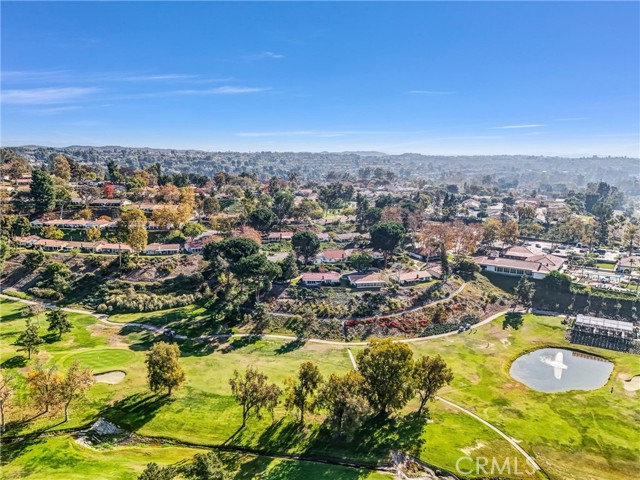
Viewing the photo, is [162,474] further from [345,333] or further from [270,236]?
[270,236]

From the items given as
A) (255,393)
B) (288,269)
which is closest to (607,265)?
(288,269)

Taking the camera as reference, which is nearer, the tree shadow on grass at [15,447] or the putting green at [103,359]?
the tree shadow on grass at [15,447]

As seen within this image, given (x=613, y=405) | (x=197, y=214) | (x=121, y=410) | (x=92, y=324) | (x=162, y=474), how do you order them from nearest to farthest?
1. (x=162, y=474)
2. (x=121, y=410)
3. (x=613, y=405)
4. (x=92, y=324)
5. (x=197, y=214)

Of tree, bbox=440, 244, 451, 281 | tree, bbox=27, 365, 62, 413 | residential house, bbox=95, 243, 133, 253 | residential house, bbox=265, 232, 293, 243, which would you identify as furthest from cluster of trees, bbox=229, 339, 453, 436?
residential house, bbox=265, 232, 293, 243

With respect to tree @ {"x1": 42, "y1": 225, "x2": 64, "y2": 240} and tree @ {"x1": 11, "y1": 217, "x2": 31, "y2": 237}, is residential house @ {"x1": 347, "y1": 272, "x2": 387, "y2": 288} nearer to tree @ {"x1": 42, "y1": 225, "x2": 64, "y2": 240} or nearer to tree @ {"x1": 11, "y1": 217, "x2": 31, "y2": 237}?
tree @ {"x1": 42, "y1": 225, "x2": 64, "y2": 240}

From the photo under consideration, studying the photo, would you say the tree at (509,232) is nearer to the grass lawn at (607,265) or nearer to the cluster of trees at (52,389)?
the grass lawn at (607,265)

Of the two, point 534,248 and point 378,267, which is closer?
point 378,267

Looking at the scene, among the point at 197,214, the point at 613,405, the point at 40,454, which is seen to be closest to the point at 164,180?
the point at 197,214

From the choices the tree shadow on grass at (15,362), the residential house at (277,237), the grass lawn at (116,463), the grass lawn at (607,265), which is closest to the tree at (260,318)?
the grass lawn at (116,463)
